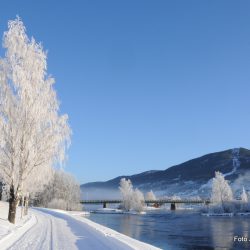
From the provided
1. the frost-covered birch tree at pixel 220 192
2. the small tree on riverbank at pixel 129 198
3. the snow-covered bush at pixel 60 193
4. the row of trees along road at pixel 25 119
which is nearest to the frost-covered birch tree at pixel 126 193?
the small tree on riverbank at pixel 129 198

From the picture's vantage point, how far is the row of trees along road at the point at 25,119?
105 feet

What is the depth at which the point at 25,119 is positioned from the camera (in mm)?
32188

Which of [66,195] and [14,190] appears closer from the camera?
[14,190]

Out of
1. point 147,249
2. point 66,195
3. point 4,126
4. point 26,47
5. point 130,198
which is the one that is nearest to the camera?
point 147,249

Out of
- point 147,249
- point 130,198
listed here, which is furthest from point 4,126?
point 130,198

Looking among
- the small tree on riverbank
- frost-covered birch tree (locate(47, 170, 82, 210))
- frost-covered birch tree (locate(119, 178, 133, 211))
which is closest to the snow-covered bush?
frost-covered birch tree (locate(47, 170, 82, 210))

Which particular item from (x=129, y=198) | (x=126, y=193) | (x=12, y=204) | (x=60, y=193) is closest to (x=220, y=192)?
(x=129, y=198)

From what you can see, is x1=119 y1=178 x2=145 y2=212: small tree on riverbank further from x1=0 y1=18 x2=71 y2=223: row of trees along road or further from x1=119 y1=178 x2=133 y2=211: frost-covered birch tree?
x1=0 y1=18 x2=71 y2=223: row of trees along road

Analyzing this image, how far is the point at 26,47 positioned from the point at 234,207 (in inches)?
5060

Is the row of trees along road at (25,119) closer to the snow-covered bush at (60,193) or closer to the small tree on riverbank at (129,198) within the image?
the snow-covered bush at (60,193)

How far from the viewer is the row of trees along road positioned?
105ft

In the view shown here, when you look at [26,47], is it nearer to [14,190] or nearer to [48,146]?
[48,146]

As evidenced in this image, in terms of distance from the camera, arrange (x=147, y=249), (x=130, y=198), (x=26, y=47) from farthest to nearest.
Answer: (x=130, y=198) → (x=26, y=47) → (x=147, y=249)

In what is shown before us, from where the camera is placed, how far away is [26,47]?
3366cm
